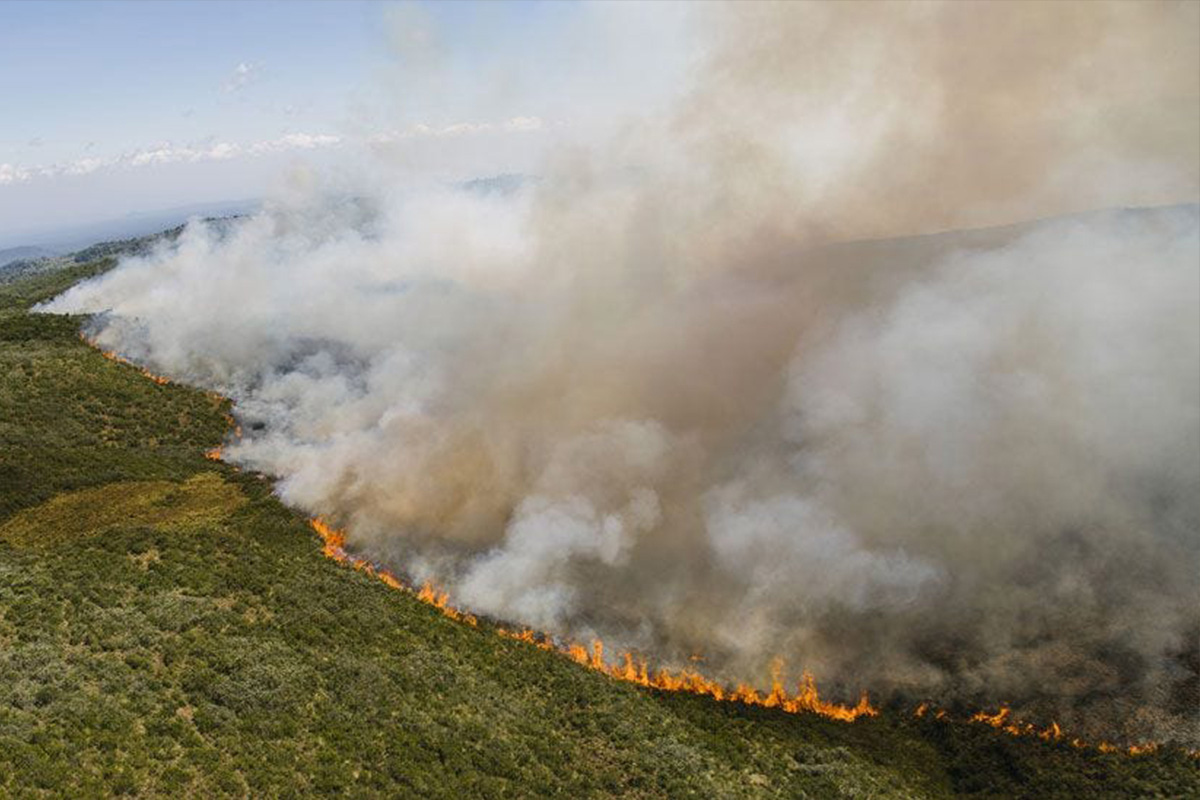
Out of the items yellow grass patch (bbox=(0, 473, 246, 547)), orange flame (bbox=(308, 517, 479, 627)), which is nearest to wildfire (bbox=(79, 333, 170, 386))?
yellow grass patch (bbox=(0, 473, 246, 547))

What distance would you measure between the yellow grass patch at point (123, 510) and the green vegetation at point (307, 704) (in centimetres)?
20

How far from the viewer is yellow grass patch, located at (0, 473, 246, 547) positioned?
45.8 metres

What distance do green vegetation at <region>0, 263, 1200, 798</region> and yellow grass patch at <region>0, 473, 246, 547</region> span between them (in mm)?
199

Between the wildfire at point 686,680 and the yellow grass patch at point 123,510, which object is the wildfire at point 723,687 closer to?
the wildfire at point 686,680

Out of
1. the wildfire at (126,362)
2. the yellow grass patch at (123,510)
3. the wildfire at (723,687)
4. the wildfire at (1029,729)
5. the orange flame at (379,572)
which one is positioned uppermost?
the wildfire at (126,362)

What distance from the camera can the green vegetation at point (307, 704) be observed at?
30.1 meters

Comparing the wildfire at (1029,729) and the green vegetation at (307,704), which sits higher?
the green vegetation at (307,704)

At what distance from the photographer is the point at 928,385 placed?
73250 millimetres

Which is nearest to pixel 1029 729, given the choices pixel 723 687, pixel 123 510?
pixel 723 687

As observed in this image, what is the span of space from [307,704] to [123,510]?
2402 centimetres

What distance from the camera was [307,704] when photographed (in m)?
34.8

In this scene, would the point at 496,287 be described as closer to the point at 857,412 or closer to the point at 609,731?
the point at 857,412

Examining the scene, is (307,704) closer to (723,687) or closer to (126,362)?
(723,687)

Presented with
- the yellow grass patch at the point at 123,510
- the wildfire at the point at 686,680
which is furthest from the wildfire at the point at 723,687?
the yellow grass patch at the point at 123,510
